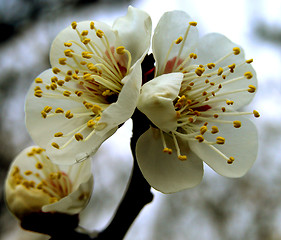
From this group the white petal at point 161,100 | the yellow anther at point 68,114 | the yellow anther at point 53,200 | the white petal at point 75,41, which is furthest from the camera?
the yellow anther at point 53,200

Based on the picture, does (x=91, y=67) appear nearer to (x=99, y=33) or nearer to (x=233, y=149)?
(x=99, y=33)

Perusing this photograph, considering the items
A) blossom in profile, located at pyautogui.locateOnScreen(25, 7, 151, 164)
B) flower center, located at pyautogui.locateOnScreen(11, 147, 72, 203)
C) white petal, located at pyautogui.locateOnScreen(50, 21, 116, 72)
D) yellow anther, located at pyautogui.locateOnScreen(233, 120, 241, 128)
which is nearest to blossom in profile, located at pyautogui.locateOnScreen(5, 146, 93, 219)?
flower center, located at pyautogui.locateOnScreen(11, 147, 72, 203)

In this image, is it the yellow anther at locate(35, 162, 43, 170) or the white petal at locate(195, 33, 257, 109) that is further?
the yellow anther at locate(35, 162, 43, 170)

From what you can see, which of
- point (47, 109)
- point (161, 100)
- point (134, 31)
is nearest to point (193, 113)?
point (161, 100)

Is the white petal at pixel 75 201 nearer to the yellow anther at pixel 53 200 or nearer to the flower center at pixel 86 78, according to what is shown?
the yellow anther at pixel 53 200

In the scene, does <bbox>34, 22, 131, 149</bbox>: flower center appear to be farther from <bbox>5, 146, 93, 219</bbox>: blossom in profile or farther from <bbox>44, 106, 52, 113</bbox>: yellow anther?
<bbox>5, 146, 93, 219</bbox>: blossom in profile

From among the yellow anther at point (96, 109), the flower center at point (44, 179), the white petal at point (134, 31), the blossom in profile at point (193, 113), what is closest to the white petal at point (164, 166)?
the blossom in profile at point (193, 113)

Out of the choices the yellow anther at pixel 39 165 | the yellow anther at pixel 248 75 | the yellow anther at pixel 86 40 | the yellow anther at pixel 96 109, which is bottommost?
the yellow anther at pixel 39 165
